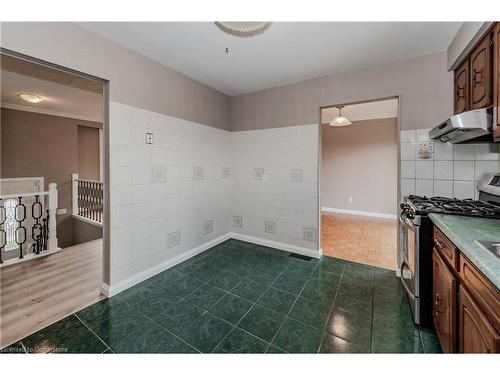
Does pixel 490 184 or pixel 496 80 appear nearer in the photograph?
pixel 496 80

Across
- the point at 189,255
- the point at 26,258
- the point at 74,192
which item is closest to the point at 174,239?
the point at 189,255

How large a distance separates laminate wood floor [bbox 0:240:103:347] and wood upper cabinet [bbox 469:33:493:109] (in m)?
3.69

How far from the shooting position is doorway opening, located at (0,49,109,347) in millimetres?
2051

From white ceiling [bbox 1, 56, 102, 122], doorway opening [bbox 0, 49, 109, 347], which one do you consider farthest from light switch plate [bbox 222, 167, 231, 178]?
white ceiling [bbox 1, 56, 102, 122]

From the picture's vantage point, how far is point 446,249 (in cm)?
135

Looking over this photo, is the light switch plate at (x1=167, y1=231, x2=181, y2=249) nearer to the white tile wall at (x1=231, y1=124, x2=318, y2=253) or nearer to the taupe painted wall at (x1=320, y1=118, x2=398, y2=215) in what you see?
the white tile wall at (x1=231, y1=124, x2=318, y2=253)

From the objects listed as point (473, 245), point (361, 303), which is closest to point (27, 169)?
point (361, 303)

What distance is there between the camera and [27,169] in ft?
14.0

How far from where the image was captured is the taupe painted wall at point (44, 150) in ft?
13.2

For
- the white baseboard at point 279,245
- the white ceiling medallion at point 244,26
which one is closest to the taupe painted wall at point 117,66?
the white ceiling medallion at point 244,26

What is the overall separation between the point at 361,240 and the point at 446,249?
2.60 metres

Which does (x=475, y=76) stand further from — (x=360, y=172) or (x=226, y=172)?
(x=360, y=172)

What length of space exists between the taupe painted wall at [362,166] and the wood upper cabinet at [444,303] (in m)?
4.24
